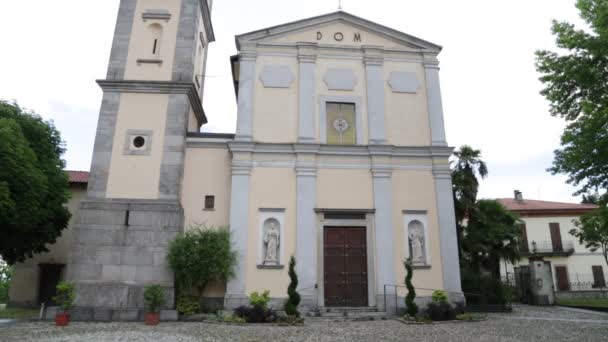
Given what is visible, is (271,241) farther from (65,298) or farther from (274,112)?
(65,298)

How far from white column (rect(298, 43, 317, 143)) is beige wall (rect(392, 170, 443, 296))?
11.9 ft

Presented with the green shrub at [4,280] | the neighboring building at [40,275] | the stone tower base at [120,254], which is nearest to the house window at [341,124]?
the stone tower base at [120,254]

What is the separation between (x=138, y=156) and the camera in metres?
14.8

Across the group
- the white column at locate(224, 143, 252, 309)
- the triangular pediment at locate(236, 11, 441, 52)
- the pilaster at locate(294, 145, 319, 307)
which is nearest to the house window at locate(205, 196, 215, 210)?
the white column at locate(224, 143, 252, 309)

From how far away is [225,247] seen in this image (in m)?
13.5

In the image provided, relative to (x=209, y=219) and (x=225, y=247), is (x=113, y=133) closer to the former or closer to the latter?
(x=209, y=219)

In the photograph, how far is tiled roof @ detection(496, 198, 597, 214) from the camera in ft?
107

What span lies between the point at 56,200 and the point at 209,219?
7.24 meters

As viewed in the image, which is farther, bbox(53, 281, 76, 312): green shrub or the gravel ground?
bbox(53, 281, 76, 312): green shrub

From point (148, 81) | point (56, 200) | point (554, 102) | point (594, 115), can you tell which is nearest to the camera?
point (594, 115)

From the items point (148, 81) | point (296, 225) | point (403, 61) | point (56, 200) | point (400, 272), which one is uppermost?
point (403, 61)

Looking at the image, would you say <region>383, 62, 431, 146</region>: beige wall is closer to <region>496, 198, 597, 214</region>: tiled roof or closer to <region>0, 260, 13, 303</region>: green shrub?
<region>496, 198, 597, 214</region>: tiled roof

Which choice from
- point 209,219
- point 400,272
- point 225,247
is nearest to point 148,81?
point 209,219

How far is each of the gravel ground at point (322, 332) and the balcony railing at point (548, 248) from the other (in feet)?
71.5
